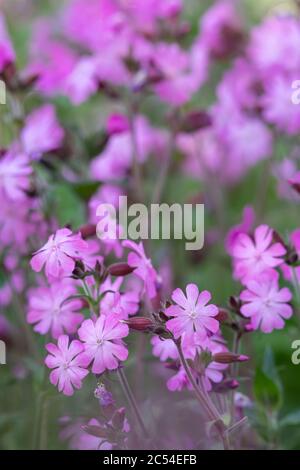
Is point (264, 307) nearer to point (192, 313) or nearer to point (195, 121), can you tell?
point (192, 313)

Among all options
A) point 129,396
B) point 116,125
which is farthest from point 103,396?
point 116,125

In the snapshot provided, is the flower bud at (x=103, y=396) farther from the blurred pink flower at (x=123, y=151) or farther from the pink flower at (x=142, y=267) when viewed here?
the blurred pink flower at (x=123, y=151)

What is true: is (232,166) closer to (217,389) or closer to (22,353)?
(22,353)

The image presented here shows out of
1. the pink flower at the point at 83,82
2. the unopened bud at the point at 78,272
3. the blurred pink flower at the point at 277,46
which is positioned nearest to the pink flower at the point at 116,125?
the pink flower at the point at 83,82

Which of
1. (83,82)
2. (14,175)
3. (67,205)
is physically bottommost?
(14,175)

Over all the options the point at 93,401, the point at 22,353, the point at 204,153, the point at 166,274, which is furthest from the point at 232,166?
the point at 93,401

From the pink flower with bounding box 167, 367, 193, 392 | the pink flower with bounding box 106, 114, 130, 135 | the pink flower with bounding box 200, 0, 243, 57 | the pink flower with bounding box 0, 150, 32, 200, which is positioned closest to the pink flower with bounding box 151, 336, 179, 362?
the pink flower with bounding box 167, 367, 193, 392

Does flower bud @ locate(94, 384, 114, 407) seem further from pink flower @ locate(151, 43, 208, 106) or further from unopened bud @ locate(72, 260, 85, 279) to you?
pink flower @ locate(151, 43, 208, 106)
